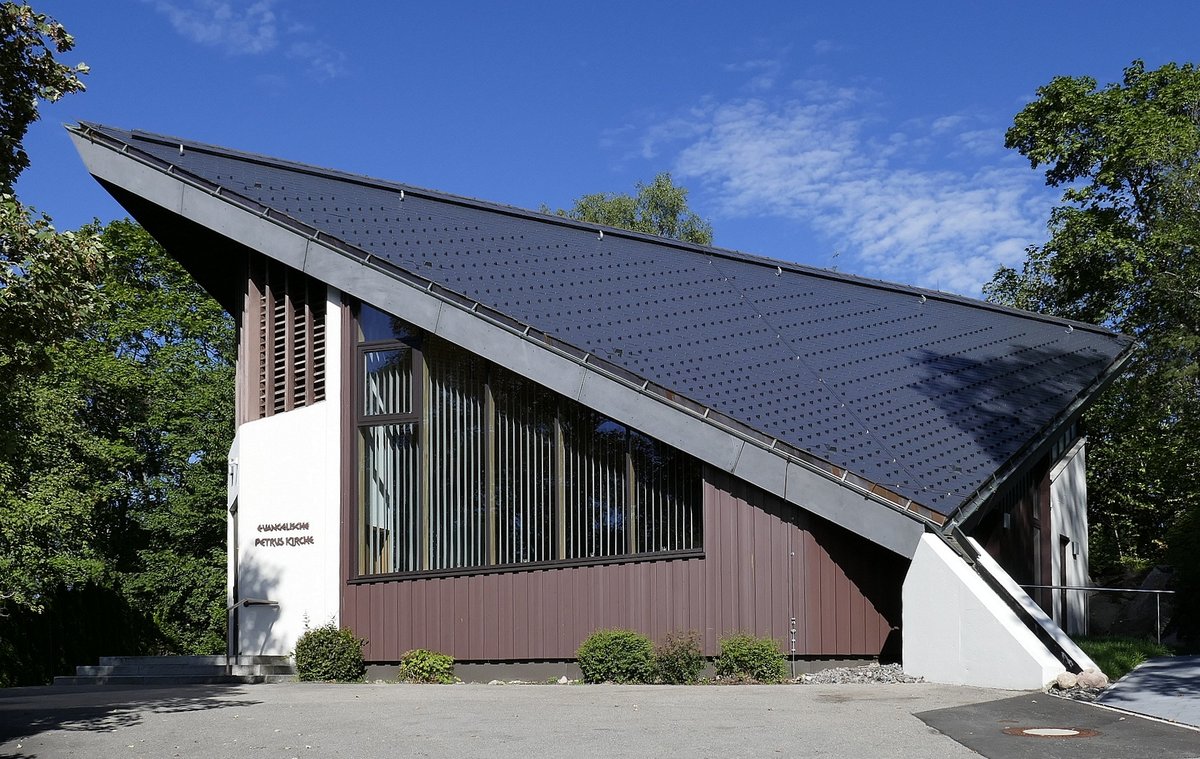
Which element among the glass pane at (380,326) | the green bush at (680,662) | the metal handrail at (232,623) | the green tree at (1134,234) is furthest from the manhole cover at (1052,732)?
the green tree at (1134,234)

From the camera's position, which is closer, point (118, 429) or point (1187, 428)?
point (1187, 428)

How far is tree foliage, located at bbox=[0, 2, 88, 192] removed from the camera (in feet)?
38.4

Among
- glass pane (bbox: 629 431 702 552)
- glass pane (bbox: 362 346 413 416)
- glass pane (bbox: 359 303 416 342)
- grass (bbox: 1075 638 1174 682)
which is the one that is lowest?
grass (bbox: 1075 638 1174 682)

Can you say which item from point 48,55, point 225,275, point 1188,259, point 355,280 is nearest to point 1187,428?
point 1188,259

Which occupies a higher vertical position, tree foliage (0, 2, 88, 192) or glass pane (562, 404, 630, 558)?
tree foliage (0, 2, 88, 192)

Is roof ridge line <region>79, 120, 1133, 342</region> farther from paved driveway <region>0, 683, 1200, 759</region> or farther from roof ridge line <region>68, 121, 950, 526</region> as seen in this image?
paved driveway <region>0, 683, 1200, 759</region>

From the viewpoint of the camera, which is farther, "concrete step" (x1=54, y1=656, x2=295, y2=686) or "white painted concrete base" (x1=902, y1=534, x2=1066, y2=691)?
"concrete step" (x1=54, y1=656, x2=295, y2=686)

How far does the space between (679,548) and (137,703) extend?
7111 mm

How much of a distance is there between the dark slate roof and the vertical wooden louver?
1452 millimetres

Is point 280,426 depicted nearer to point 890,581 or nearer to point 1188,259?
point 890,581

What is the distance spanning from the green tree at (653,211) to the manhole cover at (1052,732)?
38057mm

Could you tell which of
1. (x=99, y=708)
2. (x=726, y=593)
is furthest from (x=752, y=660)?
(x=99, y=708)

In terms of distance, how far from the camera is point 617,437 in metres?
17.1

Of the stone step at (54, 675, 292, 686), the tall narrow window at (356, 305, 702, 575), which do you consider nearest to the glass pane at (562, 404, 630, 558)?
the tall narrow window at (356, 305, 702, 575)
